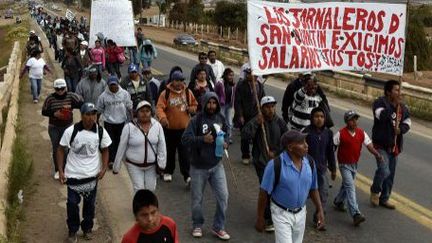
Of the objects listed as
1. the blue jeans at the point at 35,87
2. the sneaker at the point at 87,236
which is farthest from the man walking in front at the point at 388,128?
the blue jeans at the point at 35,87

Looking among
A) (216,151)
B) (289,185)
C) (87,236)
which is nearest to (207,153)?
(216,151)

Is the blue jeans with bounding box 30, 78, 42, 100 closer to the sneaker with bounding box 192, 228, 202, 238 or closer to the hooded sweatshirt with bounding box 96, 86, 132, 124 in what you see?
the hooded sweatshirt with bounding box 96, 86, 132, 124

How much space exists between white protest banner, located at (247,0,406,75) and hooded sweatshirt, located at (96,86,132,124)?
8.82ft

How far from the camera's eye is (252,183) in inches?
328

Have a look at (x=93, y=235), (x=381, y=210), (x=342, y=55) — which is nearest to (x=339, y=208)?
(x=381, y=210)

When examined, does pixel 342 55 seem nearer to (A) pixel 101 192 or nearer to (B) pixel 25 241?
(A) pixel 101 192

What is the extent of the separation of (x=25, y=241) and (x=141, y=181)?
146 centimetres

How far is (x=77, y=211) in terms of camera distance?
615 cm

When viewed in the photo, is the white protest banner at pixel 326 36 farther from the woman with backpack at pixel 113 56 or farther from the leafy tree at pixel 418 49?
the leafy tree at pixel 418 49

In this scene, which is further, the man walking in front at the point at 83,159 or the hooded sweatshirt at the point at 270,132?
the hooded sweatshirt at the point at 270,132

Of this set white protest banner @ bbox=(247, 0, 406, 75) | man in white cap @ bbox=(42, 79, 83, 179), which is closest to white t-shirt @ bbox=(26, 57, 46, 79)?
man in white cap @ bbox=(42, 79, 83, 179)

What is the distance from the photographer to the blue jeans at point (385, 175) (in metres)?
7.07

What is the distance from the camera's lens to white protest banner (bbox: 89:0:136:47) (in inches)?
700

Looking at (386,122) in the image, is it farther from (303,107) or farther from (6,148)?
(6,148)
